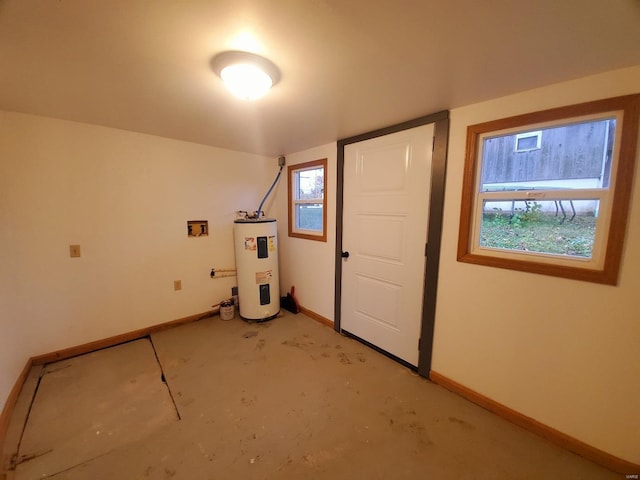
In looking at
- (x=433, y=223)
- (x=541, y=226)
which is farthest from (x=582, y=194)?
(x=433, y=223)

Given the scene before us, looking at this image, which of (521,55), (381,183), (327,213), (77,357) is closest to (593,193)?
(521,55)

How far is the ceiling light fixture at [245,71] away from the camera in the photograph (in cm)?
119

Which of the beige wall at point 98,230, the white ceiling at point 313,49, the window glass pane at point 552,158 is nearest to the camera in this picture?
the white ceiling at point 313,49

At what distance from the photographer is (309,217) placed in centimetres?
315

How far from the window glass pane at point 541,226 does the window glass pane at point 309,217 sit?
1.74 metres

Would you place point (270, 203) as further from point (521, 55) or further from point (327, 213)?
point (521, 55)

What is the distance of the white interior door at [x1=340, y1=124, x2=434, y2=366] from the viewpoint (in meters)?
1.98

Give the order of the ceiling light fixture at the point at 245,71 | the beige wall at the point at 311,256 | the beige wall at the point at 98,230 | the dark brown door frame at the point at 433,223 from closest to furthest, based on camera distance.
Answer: the ceiling light fixture at the point at 245,71 → the dark brown door frame at the point at 433,223 → the beige wall at the point at 98,230 → the beige wall at the point at 311,256

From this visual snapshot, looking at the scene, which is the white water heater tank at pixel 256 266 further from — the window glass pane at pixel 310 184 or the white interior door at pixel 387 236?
the white interior door at pixel 387 236

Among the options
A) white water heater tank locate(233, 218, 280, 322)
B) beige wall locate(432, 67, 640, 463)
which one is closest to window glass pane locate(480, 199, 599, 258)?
beige wall locate(432, 67, 640, 463)

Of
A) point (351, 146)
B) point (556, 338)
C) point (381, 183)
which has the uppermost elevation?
point (351, 146)

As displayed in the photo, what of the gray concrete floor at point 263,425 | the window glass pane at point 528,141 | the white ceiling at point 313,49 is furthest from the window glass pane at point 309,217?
the window glass pane at point 528,141

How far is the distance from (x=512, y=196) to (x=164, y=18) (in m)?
2.03

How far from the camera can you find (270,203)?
3.48m
